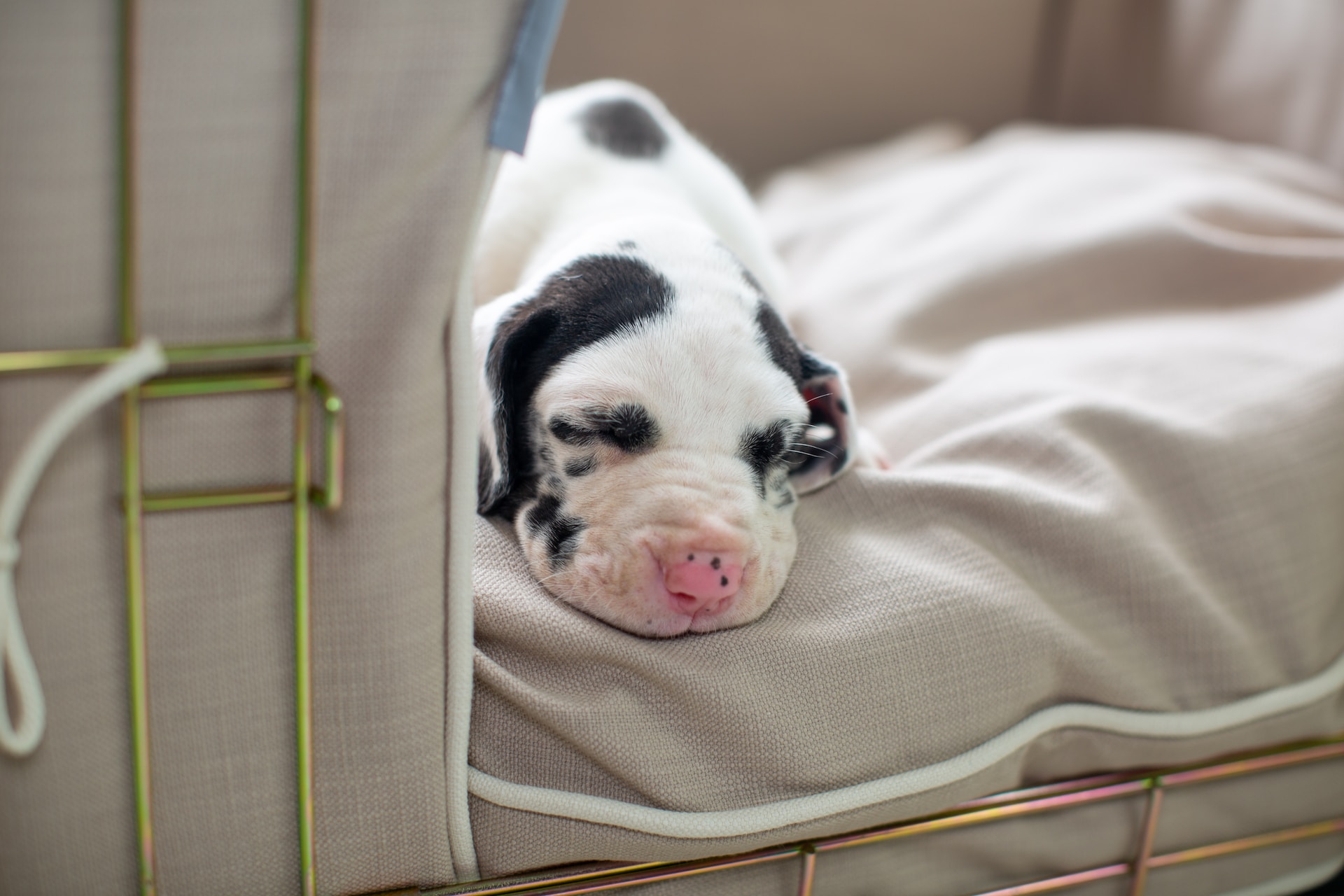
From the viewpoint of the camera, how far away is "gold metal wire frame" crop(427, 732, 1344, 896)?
0.91m

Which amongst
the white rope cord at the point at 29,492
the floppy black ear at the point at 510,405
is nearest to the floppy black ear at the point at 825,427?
the floppy black ear at the point at 510,405

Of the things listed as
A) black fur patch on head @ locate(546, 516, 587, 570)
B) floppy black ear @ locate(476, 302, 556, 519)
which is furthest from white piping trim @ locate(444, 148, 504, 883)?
floppy black ear @ locate(476, 302, 556, 519)

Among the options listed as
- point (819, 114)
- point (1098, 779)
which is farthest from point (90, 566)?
point (819, 114)

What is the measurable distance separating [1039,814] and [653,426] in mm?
561

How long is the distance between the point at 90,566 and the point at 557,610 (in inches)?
15.1

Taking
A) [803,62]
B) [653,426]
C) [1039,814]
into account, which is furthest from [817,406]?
[803,62]

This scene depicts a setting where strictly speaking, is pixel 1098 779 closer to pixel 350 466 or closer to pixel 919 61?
pixel 350 466

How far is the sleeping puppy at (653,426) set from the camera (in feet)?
3.17

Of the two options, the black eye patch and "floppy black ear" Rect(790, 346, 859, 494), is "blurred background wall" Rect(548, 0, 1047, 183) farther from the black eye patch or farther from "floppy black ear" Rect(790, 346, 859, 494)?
the black eye patch

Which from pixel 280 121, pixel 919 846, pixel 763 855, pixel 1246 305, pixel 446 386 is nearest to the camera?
pixel 280 121

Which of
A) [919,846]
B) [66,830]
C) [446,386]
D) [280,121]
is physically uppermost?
[280,121]

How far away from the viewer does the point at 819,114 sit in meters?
2.63

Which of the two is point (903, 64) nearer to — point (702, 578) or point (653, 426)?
point (653, 426)

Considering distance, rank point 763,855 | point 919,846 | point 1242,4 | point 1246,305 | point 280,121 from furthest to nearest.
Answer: point 1242,4 < point 1246,305 < point 919,846 < point 763,855 < point 280,121
